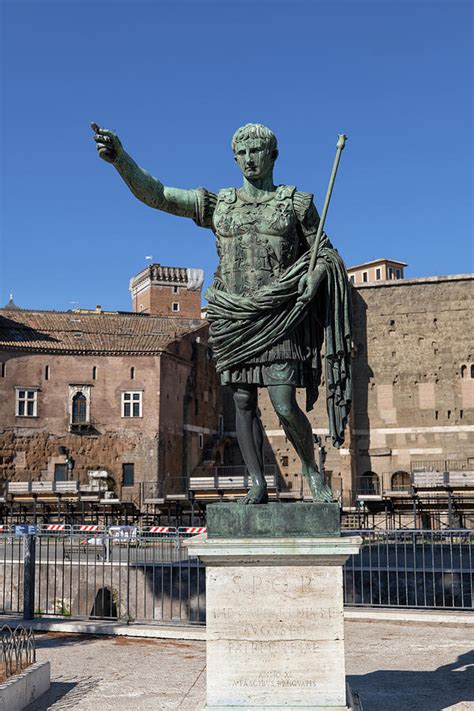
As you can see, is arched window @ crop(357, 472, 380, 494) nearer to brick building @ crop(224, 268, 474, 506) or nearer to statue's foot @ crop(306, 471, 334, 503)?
brick building @ crop(224, 268, 474, 506)

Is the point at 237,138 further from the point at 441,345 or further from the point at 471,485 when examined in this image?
the point at 441,345

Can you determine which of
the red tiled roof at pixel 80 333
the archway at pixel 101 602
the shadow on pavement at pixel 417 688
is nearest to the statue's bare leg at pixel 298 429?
the shadow on pavement at pixel 417 688

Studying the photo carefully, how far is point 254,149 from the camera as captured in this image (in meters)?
5.22

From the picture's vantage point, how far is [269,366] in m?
5.09

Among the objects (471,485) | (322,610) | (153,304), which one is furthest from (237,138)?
(153,304)

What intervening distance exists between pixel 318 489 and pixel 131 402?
31.5 m

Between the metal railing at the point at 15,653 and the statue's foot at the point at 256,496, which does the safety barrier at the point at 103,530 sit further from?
the statue's foot at the point at 256,496

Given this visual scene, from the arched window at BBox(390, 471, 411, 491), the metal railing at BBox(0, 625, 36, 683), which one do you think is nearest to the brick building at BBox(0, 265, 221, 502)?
the arched window at BBox(390, 471, 411, 491)

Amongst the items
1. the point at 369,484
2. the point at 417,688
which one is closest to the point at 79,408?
the point at 369,484

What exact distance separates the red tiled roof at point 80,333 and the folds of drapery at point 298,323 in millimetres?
31191

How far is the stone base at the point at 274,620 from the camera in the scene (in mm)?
4555

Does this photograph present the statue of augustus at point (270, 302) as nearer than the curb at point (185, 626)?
Yes

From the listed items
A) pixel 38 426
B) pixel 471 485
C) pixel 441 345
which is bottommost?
pixel 471 485

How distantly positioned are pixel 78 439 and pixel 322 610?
31.5 meters
